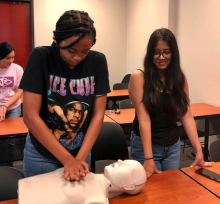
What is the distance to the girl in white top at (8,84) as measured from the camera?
2.44 metres

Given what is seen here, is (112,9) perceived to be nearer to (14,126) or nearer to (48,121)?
(14,126)

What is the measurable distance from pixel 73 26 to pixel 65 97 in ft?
1.02

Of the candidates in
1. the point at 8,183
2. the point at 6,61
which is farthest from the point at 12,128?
the point at 8,183

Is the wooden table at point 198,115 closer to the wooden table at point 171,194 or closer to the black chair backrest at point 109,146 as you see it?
the black chair backrest at point 109,146

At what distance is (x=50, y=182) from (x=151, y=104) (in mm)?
816

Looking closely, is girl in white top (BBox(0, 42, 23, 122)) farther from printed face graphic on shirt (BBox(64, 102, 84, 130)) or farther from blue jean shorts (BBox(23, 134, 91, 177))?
printed face graphic on shirt (BBox(64, 102, 84, 130))

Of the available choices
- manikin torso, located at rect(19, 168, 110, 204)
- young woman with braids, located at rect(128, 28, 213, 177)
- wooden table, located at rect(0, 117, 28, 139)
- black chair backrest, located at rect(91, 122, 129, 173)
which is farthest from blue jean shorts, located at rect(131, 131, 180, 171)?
wooden table, located at rect(0, 117, 28, 139)

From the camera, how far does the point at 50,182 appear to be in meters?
0.86

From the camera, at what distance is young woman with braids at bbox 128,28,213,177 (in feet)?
4.84

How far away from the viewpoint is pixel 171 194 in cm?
110

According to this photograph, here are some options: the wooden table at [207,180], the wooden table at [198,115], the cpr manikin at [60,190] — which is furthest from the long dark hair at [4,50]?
the wooden table at [207,180]

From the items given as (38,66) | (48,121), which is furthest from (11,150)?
(38,66)

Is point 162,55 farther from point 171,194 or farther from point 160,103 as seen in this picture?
point 171,194

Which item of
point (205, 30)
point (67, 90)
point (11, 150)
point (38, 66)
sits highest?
point (205, 30)
